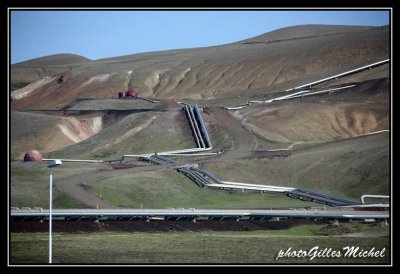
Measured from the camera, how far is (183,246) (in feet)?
176

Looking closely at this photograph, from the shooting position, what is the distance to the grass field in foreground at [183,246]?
1886 inches

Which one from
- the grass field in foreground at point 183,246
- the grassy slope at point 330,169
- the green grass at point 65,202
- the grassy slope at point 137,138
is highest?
the grassy slope at point 137,138

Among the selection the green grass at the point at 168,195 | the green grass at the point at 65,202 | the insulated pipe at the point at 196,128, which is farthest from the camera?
the insulated pipe at the point at 196,128

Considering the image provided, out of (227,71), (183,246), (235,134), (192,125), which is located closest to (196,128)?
(192,125)

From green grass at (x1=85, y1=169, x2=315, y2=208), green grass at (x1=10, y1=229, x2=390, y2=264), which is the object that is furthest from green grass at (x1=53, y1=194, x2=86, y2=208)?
green grass at (x1=10, y1=229, x2=390, y2=264)

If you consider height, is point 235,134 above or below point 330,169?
above

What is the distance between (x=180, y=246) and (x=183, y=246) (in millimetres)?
160

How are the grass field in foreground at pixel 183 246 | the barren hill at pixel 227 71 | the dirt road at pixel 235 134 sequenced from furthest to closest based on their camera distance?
the barren hill at pixel 227 71, the dirt road at pixel 235 134, the grass field in foreground at pixel 183 246

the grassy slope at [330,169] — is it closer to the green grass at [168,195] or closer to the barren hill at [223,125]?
the barren hill at [223,125]

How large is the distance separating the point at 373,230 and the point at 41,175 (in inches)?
1360

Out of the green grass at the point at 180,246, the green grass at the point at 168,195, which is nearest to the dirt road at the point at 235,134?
the green grass at the point at 168,195

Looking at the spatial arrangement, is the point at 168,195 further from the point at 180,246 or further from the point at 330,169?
the point at 180,246

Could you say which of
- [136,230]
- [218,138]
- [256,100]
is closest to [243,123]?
[218,138]

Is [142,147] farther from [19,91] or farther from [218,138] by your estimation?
[19,91]
